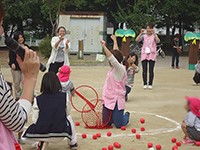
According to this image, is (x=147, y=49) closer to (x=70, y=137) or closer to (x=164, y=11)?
(x=70, y=137)

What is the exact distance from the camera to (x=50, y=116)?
4871 millimetres

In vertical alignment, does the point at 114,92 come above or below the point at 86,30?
below

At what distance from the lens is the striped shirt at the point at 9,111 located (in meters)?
1.95

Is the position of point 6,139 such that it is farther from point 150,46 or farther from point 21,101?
point 150,46

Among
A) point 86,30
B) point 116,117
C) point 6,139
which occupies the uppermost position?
point 86,30

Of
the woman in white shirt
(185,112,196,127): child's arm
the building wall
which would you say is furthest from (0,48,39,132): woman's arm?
the building wall

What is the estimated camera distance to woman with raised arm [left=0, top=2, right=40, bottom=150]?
77.2 inches

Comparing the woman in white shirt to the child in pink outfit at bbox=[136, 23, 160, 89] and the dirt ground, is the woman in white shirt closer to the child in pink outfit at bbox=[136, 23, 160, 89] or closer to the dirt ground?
the dirt ground

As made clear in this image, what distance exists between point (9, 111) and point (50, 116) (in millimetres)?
2923

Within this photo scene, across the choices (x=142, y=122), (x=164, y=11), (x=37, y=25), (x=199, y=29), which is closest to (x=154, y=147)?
(x=142, y=122)

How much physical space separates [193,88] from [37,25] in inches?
962

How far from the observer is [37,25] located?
111 ft

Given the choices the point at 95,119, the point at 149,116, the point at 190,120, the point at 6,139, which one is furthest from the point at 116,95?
the point at 6,139

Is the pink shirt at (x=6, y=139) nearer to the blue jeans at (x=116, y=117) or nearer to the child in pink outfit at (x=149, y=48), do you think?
the blue jeans at (x=116, y=117)
